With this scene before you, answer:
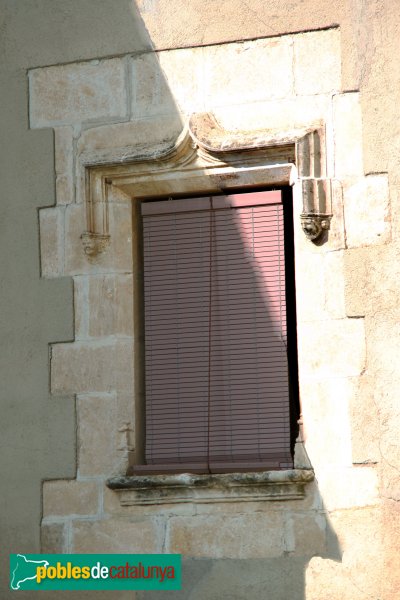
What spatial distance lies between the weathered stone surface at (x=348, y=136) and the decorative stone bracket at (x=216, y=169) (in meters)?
0.08

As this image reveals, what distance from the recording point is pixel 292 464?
7.38m

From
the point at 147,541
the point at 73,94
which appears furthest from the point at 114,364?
the point at 73,94

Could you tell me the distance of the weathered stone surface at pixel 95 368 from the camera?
7.68 m

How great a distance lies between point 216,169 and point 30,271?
1093 mm

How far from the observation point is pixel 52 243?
309 inches

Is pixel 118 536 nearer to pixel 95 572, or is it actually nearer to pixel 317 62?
Answer: pixel 95 572

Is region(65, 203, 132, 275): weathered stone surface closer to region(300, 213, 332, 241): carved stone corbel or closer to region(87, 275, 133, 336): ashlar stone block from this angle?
region(87, 275, 133, 336): ashlar stone block

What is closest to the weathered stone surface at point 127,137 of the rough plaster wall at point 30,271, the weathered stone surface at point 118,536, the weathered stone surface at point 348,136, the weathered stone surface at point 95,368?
the rough plaster wall at point 30,271

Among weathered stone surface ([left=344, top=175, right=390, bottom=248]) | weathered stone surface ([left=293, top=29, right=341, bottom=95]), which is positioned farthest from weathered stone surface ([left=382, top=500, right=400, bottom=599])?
weathered stone surface ([left=293, top=29, right=341, bottom=95])

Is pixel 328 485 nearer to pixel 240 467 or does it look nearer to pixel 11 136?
pixel 240 467

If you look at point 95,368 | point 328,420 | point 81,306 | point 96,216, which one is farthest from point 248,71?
point 328,420

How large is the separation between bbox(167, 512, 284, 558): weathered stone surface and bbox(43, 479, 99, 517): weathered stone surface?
42 cm

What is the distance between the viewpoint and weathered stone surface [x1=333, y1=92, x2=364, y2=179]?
741cm

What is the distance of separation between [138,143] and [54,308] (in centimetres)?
94
